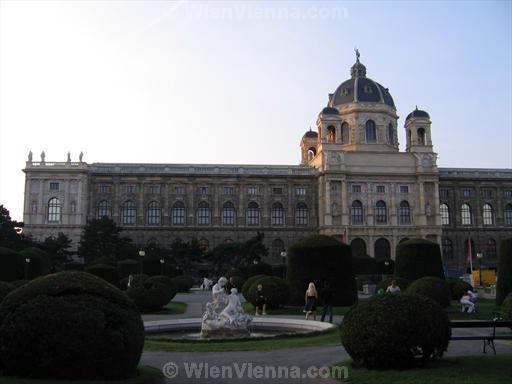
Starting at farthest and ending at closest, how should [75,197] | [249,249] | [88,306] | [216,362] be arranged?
[75,197] → [249,249] → [216,362] → [88,306]

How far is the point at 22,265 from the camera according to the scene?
1469 inches

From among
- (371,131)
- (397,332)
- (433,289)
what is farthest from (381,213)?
(397,332)

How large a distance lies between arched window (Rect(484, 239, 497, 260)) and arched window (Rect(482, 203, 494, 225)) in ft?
8.06

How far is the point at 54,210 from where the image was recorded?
68.4 m

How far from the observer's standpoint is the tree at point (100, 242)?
59500 mm

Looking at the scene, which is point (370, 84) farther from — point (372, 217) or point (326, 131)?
point (372, 217)

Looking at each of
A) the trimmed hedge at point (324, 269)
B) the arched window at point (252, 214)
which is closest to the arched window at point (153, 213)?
the arched window at point (252, 214)

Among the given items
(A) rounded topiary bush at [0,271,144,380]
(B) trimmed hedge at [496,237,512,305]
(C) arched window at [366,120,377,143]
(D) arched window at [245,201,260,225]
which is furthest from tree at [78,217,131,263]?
(A) rounded topiary bush at [0,271,144,380]

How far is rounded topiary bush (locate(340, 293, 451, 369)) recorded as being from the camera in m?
9.72

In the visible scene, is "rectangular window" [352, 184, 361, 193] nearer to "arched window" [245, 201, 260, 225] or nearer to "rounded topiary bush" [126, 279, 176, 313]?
"arched window" [245, 201, 260, 225]

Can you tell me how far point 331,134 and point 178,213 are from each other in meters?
21.9

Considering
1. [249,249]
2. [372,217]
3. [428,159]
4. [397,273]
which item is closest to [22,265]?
[397,273]

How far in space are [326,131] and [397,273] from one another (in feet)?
139

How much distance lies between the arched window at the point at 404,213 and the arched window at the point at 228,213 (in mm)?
20589
